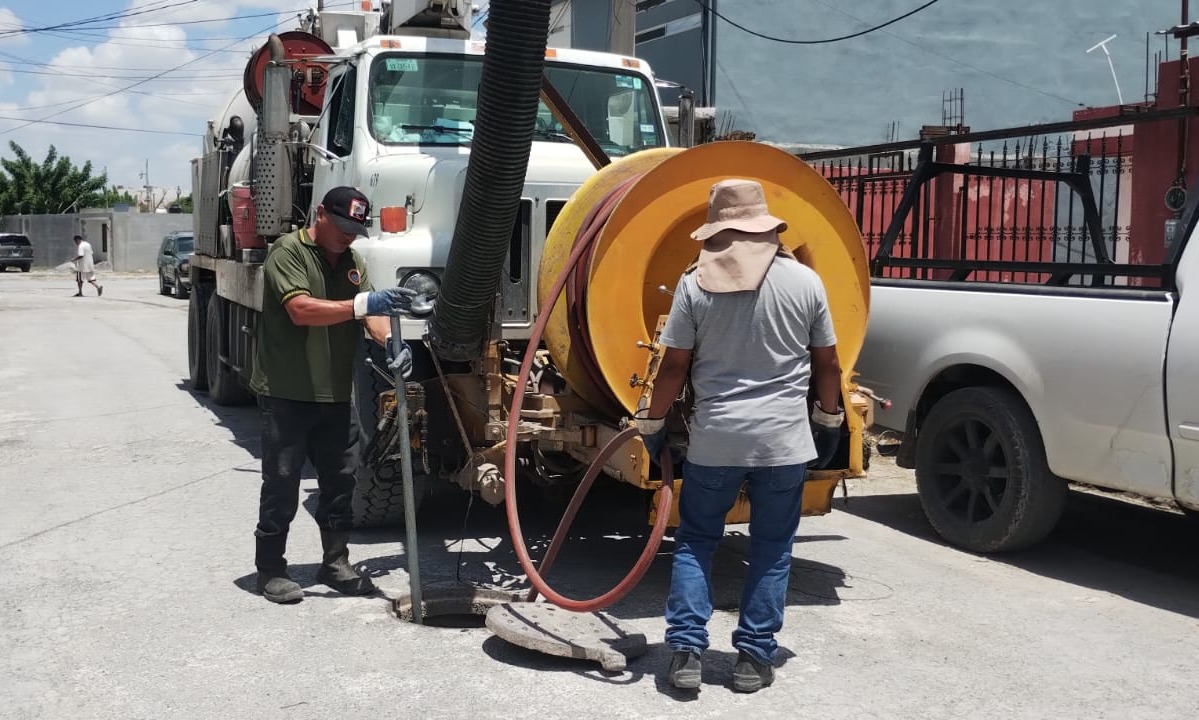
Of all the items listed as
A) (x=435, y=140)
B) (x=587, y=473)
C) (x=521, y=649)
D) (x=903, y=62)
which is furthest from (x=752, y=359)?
(x=903, y=62)

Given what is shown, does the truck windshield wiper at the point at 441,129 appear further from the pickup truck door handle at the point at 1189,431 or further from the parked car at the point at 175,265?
the parked car at the point at 175,265

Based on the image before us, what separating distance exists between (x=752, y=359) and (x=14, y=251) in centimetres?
4943

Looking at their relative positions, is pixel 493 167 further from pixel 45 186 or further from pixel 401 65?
pixel 45 186

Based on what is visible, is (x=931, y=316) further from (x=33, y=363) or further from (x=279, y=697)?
(x=33, y=363)

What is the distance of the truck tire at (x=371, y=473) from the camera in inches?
264

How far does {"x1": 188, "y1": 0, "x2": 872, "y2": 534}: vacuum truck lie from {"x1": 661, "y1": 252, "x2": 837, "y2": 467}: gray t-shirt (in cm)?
46

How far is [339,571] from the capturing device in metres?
5.86

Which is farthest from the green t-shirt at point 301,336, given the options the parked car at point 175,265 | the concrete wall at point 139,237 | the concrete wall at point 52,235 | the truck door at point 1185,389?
the concrete wall at point 52,235

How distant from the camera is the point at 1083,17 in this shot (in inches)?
963

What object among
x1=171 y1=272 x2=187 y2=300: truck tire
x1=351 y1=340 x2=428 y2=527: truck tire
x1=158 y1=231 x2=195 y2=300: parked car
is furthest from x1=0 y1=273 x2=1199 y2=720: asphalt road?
x1=171 y1=272 x2=187 y2=300: truck tire

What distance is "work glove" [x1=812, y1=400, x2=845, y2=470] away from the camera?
485 cm

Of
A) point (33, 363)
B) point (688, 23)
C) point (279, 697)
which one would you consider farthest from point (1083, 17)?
point (279, 697)

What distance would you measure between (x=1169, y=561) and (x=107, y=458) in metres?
7.21

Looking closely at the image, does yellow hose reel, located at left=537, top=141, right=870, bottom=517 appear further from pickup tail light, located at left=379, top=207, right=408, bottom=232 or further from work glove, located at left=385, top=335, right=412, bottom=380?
pickup tail light, located at left=379, top=207, right=408, bottom=232
